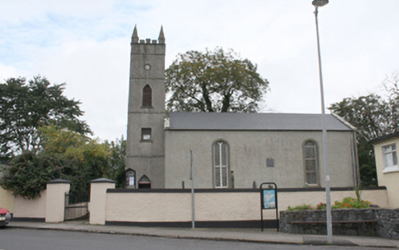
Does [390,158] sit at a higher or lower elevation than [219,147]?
lower

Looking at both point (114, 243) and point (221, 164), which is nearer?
point (114, 243)

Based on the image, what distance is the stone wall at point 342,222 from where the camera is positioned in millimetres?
14866

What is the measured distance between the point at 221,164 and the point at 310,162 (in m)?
7.56

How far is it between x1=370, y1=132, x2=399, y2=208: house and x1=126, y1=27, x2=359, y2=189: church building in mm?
9762

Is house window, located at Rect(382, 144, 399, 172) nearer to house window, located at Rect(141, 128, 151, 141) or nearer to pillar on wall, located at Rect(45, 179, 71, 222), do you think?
pillar on wall, located at Rect(45, 179, 71, 222)

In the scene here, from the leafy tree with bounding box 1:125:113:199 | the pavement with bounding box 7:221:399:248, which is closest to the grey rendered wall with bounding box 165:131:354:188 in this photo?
the leafy tree with bounding box 1:125:113:199

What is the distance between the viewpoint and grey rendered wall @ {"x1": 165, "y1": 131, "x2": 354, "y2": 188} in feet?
92.3

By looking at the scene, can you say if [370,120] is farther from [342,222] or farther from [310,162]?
[342,222]

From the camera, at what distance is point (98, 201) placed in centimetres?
1720

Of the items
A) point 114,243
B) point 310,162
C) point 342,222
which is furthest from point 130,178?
point 342,222

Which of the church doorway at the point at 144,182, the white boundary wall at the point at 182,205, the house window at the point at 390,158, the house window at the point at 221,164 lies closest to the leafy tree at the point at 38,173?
→ the church doorway at the point at 144,182

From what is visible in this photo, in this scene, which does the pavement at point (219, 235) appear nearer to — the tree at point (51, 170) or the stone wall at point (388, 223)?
the stone wall at point (388, 223)

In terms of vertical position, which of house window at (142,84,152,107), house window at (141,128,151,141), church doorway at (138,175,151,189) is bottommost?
church doorway at (138,175,151,189)

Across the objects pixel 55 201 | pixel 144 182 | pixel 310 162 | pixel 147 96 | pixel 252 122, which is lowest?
pixel 55 201
